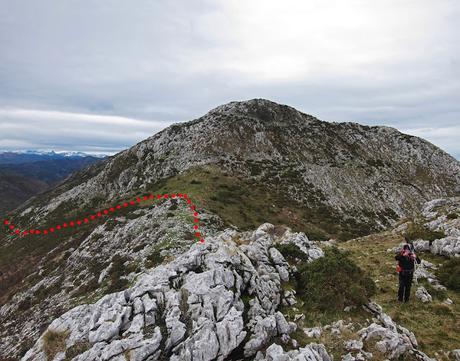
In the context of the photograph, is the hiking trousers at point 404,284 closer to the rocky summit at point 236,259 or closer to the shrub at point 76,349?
the rocky summit at point 236,259

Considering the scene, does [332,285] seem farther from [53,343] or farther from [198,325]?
[53,343]

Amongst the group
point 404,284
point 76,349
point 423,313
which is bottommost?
point 76,349

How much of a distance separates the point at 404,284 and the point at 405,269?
107 cm

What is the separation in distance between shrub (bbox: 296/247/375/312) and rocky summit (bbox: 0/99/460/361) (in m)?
0.08

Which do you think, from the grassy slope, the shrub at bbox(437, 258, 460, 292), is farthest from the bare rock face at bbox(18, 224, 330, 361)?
the shrub at bbox(437, 258, 460, 292)

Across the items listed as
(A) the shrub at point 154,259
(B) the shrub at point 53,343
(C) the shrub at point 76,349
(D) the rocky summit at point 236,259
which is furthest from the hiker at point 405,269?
(A) the shrub at point 154,259

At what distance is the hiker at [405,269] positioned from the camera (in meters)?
16.4

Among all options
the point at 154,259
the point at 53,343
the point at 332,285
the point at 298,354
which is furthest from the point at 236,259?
the point at 154,259

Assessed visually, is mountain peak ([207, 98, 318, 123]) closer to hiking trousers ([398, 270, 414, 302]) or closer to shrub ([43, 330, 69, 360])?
hiking trousers ([398, 270, 414, 302])

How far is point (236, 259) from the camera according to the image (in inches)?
637

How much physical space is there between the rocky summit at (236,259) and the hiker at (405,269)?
2.78ft

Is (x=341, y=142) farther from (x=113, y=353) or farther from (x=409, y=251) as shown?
(x=113, y=353)

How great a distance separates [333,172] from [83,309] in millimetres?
73755

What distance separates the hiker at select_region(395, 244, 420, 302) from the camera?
16.4m
